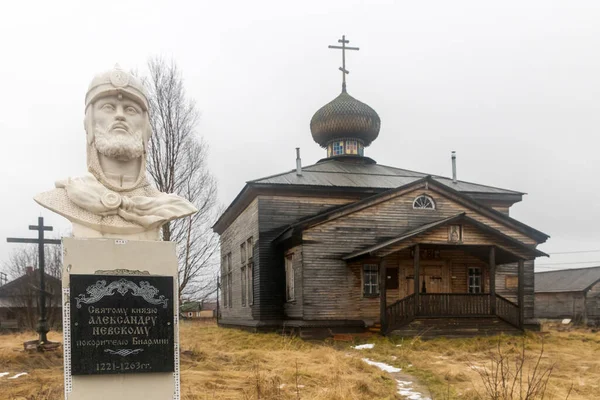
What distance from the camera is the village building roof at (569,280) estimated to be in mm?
35006

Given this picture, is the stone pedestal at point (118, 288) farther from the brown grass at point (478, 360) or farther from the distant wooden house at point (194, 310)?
the distant wooden house at point (194, 310)

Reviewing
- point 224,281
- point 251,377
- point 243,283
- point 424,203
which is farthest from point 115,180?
point 224,281

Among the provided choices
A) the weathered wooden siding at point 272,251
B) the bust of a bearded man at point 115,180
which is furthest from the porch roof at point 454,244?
the bust of a bearded man at point 115,180

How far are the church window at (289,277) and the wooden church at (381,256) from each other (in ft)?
0.12

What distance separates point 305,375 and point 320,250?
9247 millimetres

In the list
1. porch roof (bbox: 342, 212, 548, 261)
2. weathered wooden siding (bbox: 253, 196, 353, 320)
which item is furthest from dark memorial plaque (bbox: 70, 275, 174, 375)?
weathered wooden siding (bbox: 253, 196, 353, 320)

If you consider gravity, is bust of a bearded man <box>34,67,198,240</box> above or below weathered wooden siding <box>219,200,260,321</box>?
above

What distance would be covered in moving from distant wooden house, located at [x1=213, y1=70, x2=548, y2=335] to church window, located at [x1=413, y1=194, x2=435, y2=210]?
0.03 metres

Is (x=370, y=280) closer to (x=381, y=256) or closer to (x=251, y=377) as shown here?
(x=381, y=256)

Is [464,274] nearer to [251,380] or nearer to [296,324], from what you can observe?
[296,324]

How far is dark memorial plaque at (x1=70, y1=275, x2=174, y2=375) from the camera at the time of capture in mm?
5348

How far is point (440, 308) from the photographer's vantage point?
16594mm

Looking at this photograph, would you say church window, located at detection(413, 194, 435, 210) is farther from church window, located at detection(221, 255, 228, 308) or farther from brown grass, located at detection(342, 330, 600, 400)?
church window, located at detection(221, 255, 228, 308)

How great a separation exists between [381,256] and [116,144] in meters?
11.5
